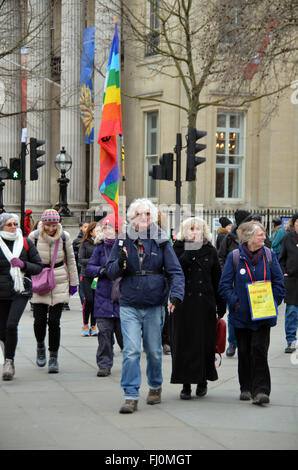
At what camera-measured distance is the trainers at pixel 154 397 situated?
757 cm

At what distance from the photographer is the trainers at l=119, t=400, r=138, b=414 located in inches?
280

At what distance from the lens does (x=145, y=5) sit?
25938mm

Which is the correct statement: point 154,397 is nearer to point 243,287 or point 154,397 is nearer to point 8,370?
point 243,287

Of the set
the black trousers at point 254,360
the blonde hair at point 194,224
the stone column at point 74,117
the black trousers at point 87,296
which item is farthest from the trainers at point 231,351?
the stone column at point 74,117

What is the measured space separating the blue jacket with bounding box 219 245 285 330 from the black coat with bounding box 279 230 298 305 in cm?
321

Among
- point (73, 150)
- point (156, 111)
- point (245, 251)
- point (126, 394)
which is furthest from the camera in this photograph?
point (73, 150)

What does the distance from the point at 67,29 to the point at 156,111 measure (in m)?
4.39

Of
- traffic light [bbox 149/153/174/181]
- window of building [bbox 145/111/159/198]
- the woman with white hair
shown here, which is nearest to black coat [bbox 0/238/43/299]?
the woman with white hair

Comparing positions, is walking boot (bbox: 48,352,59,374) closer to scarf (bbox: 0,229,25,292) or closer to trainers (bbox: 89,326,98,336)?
scarf (bbox: 0,229,25,292)

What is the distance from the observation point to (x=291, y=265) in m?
11.1

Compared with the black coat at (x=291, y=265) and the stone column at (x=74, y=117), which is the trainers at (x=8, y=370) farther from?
the stone column at (x=74, y=117)

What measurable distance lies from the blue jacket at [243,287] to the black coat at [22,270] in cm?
224
